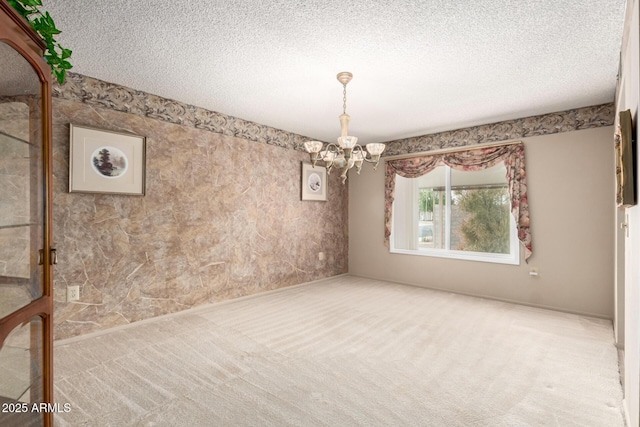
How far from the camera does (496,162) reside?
165 inches

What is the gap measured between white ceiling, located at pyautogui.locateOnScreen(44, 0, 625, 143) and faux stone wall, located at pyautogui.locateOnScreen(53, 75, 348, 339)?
1.36ft

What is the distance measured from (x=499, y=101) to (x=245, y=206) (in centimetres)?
331

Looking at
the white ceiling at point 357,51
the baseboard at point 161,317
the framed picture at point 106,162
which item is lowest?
the baseboard at point 161,317

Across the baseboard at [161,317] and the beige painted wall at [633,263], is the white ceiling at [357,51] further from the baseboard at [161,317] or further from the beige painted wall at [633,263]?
the baseboard at [161,317]

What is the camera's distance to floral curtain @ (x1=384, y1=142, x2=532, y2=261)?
397 cm

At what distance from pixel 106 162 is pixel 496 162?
463 centimetres

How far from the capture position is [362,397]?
6.48 feet

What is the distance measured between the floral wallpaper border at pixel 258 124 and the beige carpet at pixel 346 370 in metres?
2.23

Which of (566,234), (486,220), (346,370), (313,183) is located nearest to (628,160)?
(346,370)

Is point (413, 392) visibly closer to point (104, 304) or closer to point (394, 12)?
point (394, 12)

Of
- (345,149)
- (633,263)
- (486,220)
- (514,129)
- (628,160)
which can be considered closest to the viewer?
(628,160)

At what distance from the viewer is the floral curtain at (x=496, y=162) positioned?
13.0 feet

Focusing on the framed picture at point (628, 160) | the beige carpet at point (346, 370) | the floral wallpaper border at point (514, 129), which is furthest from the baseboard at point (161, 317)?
the framed picture at point (628, 160)

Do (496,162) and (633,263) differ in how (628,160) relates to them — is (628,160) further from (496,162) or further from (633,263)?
(496,162)
